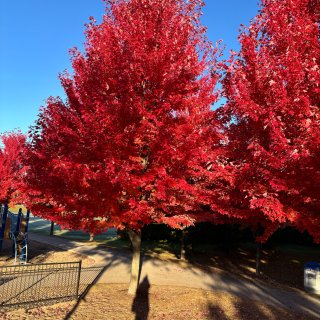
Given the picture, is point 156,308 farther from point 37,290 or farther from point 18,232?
point 18,232

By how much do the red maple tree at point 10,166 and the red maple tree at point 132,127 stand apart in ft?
52.8

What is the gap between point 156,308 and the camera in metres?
9.62

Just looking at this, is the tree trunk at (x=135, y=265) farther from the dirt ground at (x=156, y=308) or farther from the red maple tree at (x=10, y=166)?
the red maple tree at (x=10, y=166)

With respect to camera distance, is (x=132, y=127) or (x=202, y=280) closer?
(x=132, y=127)

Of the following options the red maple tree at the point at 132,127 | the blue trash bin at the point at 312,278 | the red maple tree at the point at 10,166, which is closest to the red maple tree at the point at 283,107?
the red maple tree at the point at 132,127

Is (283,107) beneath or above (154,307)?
above

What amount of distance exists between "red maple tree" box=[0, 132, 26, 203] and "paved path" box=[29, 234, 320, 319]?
33.8ft

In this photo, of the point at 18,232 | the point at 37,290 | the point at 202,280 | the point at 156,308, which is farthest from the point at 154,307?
the point at 18,232

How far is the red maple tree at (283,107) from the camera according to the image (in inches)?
299

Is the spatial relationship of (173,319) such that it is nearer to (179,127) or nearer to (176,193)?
(176,193)

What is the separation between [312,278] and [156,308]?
7.61 meters

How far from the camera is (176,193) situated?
9.58m

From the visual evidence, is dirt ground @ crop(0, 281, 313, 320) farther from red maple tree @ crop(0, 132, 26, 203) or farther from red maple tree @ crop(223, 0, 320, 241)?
red maple tree @ crop(0, 132, 26, 203)

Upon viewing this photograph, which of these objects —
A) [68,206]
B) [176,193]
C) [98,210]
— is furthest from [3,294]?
[176,193]
